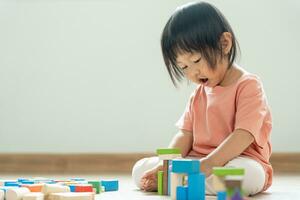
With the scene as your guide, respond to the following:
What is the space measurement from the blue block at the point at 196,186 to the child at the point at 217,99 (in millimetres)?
273

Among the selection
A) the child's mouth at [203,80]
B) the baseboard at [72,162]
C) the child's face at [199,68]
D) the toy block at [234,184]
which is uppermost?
the child's face at [199,68]

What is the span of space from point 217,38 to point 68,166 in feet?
3.54

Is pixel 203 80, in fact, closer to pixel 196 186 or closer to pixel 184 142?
pixel 184 142

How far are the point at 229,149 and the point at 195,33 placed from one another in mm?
250

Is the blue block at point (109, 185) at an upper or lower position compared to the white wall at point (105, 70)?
lower

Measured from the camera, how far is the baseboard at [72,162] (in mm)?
2162

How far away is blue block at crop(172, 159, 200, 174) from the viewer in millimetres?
933

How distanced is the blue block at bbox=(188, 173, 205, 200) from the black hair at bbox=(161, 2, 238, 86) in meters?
0.38

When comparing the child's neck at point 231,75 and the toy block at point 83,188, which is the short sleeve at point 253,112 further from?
the toy block at point 83,188

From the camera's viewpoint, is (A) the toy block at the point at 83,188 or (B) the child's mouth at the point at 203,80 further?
(B) the child's mouth at the point at 203,80

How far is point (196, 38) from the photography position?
125cm

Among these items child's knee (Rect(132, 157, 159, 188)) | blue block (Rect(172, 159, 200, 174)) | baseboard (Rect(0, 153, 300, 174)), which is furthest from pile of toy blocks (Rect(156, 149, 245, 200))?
baseboard (Rect(0, 153, 300, 174))

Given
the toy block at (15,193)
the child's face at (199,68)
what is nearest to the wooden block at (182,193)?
the toy block at (15,193)

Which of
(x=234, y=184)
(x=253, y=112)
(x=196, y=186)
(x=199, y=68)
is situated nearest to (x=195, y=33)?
(x=199, y=68)
